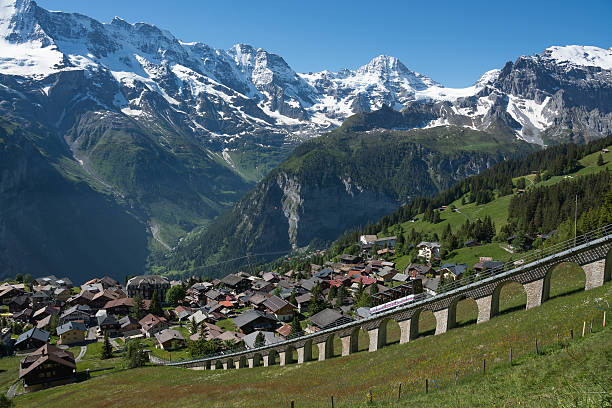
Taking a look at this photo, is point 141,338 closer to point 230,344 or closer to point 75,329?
point 75,329

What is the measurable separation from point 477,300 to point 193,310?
328ft

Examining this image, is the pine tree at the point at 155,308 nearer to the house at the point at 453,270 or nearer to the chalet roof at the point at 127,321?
the chalet roof at the point at 127,321

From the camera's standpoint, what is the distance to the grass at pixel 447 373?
21.6 meters

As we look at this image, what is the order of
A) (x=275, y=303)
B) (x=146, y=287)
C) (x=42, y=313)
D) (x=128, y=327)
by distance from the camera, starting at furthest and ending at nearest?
(x=146, y=287), (x=42, y=313), (x=128, y=327), (x=275, y=303)

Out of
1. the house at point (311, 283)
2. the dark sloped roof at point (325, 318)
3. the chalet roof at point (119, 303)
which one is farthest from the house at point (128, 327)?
the dark sloped roof at point (325, 318)

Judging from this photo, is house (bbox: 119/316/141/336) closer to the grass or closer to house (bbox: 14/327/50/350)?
house (bbox: 14/327/50/350)

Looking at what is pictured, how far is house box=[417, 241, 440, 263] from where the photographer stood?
457 ft

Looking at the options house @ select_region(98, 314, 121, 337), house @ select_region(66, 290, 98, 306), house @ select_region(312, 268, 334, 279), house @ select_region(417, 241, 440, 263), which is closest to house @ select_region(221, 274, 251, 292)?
house @ select_region(312, 268, 334, 279)

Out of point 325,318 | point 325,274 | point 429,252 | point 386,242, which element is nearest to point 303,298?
point 325,274

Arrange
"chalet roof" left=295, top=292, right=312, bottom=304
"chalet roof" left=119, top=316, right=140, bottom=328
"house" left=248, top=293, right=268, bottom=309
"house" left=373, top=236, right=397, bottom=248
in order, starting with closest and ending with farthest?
"chalet roof" left=119, top=316, right=140, bottom=328
"chalet roof" left=295, top=292, right=312, bottom=304
"house" left=248, top=293, right=268, bottom=309
"house" left=373, top=236, right=397, bottom=248

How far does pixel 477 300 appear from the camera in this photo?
42.5 m

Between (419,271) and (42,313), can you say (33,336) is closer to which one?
(42,313)

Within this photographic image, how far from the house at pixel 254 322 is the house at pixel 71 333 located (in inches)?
1739

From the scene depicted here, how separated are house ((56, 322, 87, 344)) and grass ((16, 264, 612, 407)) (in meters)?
49.9
